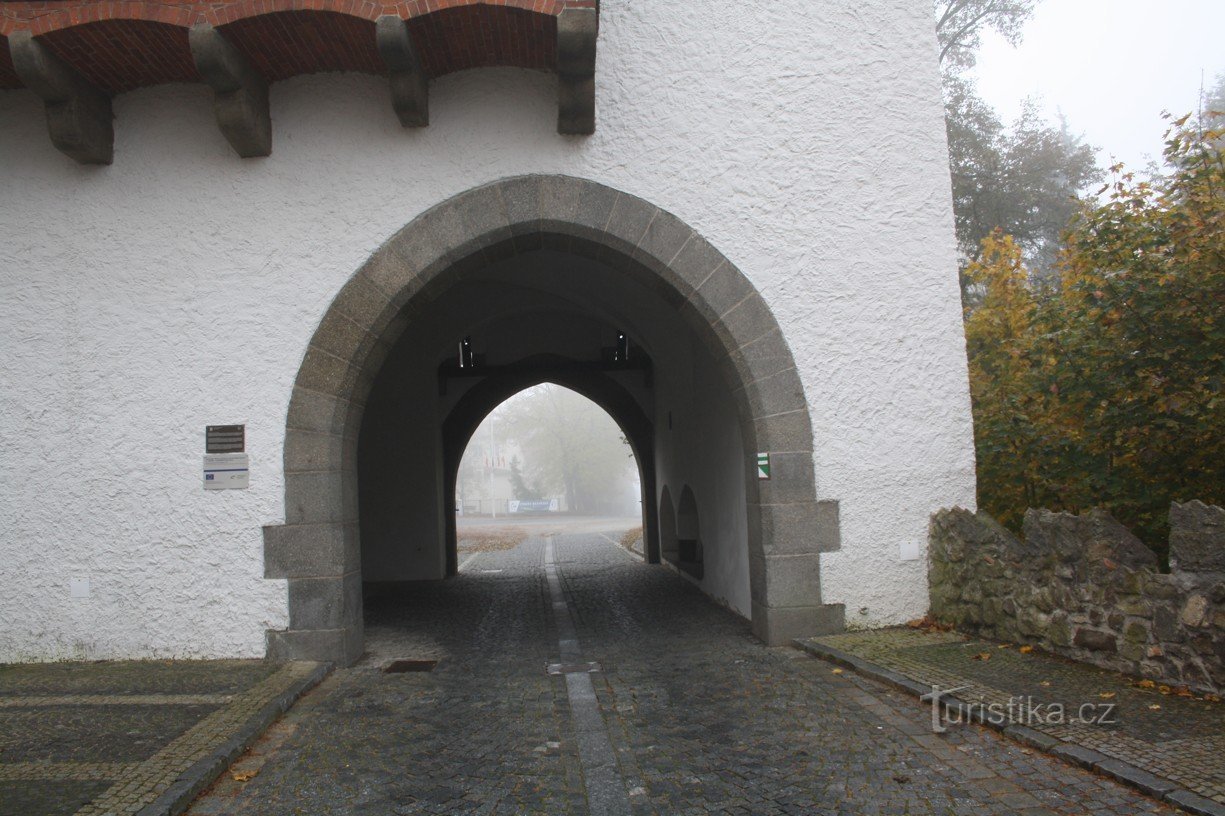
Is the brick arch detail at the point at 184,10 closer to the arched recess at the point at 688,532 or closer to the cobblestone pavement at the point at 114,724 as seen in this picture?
the cobblestone pavement at the point at 114,724

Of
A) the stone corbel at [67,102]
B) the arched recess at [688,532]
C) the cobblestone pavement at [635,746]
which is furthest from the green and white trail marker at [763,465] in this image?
the stone corbel at [67,102]

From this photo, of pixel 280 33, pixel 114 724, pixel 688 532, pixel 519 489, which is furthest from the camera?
pixel 519 489

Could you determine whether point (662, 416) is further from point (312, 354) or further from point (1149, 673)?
point (1149, 673)

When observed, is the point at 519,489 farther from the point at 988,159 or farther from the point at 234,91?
the point at 234,91

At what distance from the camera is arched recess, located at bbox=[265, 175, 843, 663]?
18.9ft

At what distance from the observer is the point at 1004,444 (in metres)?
7.00

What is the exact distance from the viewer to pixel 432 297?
6426mm

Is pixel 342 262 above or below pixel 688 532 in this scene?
above

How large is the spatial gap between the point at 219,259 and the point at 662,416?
735cm

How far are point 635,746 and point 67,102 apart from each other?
16.6 feet

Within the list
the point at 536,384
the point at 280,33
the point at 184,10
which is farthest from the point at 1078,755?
the point at 536,384

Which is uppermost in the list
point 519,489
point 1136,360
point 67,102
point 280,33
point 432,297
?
point 280,33

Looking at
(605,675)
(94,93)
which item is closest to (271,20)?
(94,93)

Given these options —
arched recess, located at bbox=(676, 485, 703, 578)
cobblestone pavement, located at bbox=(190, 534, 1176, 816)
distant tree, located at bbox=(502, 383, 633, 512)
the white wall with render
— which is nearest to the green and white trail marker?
the white wall with render
